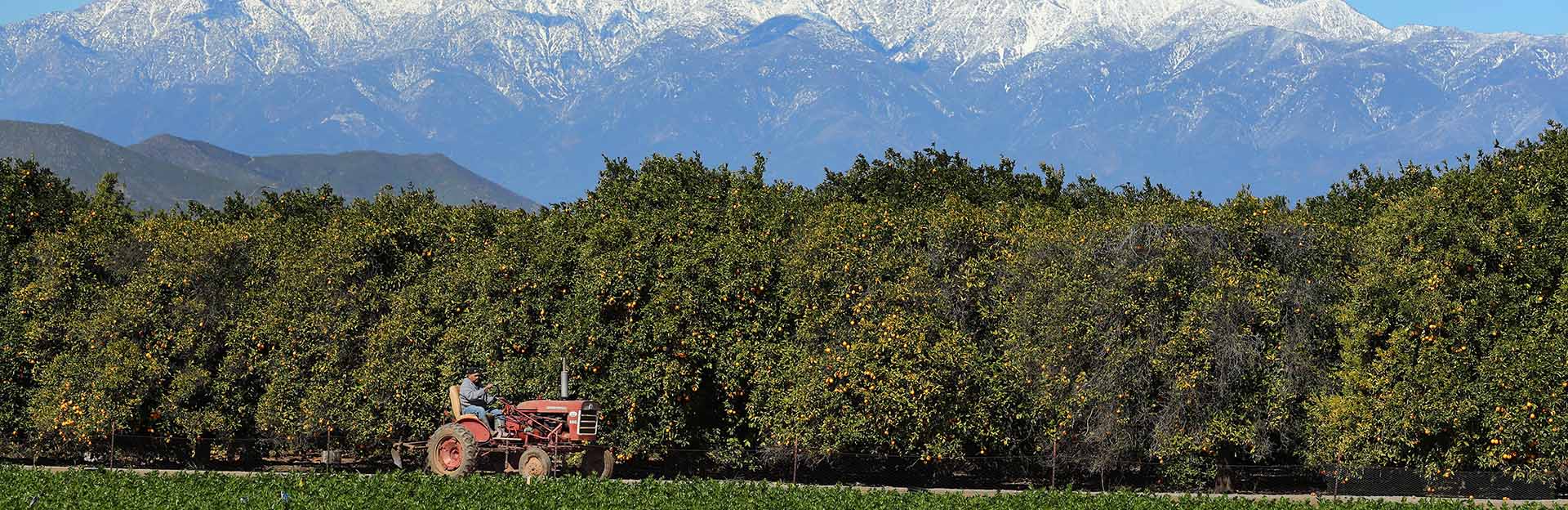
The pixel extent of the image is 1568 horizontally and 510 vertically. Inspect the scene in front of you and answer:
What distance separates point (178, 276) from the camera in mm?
34500

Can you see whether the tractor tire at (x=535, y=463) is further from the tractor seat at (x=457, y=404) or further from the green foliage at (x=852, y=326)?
the green foliage at (x=852, y=326)

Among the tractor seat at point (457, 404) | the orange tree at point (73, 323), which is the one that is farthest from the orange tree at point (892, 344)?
the orange tree at point (73, 323)

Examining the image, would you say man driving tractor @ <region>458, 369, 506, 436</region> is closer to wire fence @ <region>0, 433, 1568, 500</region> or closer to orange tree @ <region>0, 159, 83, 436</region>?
wire fence @ <region>0, 433, 1568, 500</region>

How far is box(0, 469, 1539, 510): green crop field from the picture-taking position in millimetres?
22984

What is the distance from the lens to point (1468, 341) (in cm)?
2803

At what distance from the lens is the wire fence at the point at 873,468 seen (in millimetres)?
27953

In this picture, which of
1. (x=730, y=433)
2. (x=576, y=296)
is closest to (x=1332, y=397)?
(x=730, y=433)

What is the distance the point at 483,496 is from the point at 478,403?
5.27 meters

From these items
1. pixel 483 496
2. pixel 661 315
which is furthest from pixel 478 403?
pixel 483 496

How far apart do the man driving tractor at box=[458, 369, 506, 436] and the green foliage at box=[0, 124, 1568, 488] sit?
93.5 inches

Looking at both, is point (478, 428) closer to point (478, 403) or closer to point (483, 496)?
point (478, 403)

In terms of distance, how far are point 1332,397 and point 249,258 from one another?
75.9 ft

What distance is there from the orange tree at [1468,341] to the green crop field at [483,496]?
12.2ft

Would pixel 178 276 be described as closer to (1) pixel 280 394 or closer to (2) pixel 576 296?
(1) pixel 280 394
